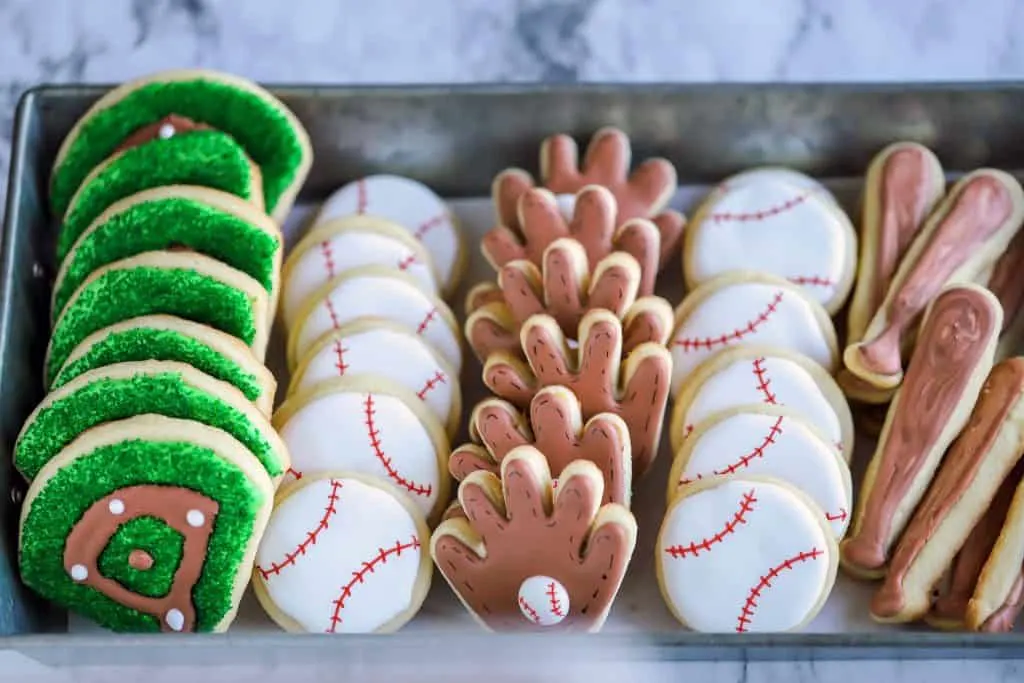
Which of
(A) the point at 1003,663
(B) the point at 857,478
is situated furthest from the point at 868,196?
(A) the point at 1003,663

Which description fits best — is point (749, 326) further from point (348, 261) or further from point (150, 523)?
point (150, 523)

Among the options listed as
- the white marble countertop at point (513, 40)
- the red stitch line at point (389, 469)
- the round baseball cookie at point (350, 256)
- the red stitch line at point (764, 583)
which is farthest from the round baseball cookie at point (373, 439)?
the white marble countertop at point (513, 40)

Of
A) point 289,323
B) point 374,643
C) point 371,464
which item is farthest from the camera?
point 289,323

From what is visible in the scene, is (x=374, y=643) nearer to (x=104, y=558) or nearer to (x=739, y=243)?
(x=104, y=558)

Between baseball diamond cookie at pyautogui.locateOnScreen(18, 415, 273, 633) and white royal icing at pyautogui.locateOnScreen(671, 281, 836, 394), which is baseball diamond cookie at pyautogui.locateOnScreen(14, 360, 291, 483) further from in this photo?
white royal icing at pyautogui.locateOnScreen(671, 281, 836, 394)

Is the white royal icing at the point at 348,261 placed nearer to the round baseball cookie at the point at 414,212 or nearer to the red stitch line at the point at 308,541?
the round baseball cookie at the point at 414,212

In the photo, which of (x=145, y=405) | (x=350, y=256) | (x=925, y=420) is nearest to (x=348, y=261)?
(x=350, y=256)

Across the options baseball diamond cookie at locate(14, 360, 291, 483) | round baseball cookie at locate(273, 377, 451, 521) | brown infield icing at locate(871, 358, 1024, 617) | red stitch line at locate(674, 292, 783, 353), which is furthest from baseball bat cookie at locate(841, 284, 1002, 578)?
baseball diamond cookie at locate(14, 360, 291, 483)
